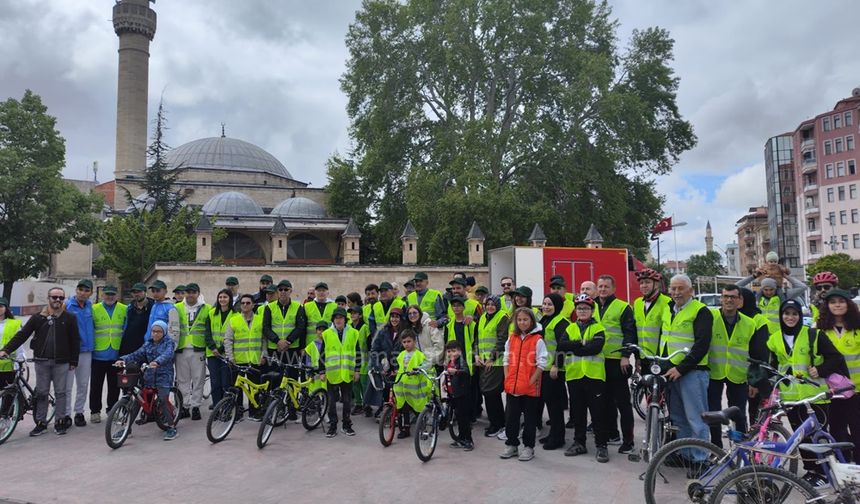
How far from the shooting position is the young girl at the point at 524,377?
635 centimetres

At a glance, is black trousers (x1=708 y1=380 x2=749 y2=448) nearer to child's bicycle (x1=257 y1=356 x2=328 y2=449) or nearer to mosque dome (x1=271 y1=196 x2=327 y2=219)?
child's bicycle (x1=257 y1=356 x2=328 y2=449)

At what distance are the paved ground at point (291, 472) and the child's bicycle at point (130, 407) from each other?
0.61 ft

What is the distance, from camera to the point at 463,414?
704cm

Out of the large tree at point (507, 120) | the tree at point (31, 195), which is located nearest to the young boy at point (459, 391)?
the large tree at point (507, 120)

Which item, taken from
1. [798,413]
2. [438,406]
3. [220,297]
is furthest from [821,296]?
[220,297]

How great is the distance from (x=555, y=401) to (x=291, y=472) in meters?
2.96

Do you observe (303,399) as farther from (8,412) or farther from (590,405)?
(590,405)

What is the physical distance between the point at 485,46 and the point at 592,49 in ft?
22.0

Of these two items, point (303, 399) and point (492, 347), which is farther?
point (303, 399)

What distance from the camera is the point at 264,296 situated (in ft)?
32.0

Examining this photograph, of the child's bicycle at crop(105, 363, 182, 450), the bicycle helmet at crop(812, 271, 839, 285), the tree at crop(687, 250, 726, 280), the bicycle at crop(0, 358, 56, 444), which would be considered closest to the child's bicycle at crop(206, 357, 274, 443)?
the child's bicycle at crop(105, 363, 182, 450)

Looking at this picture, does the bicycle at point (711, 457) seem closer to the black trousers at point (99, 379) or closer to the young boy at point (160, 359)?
the young boy at point (160, 359)

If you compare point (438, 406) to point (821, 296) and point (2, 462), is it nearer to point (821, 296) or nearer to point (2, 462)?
point (821, 296)

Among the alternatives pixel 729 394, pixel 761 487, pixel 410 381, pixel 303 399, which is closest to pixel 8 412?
pixel 303 399
